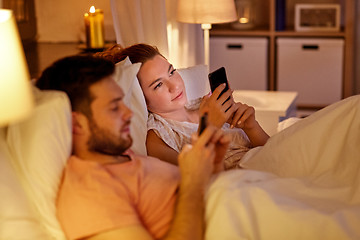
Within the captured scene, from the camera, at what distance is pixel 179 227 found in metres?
1.13

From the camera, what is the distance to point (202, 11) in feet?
9.26

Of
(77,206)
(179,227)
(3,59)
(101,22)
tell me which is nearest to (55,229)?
(77,206)

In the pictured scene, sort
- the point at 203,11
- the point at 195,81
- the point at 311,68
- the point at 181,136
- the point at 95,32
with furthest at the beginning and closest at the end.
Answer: the point at 311,68 < the point at 95,32 < the point at 203,11 < the point at 195,81 < the point at 181,136

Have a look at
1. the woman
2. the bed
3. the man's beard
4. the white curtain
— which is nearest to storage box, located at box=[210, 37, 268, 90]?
the white curtain

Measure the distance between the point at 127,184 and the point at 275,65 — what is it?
2987 mm

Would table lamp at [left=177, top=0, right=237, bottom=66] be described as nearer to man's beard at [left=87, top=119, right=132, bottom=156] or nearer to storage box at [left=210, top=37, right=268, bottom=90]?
storage box at [left=210, top=37, right=268, bottom=90]

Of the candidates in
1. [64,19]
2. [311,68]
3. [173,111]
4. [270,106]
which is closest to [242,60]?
[311,68]

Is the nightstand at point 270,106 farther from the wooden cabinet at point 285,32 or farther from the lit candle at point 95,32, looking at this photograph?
the wooden cabinet at point 285,32

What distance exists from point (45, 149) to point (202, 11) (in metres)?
1.80

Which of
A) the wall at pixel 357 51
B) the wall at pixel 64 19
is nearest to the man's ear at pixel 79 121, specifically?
the wall at pixel 64 19

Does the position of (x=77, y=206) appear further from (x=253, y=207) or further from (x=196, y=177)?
(x=253, y=207)

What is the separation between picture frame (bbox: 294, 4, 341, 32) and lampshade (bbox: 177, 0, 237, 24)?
4.07 feet

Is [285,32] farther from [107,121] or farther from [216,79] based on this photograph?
[107,121]

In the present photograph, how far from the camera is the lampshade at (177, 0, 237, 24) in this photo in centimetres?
279
